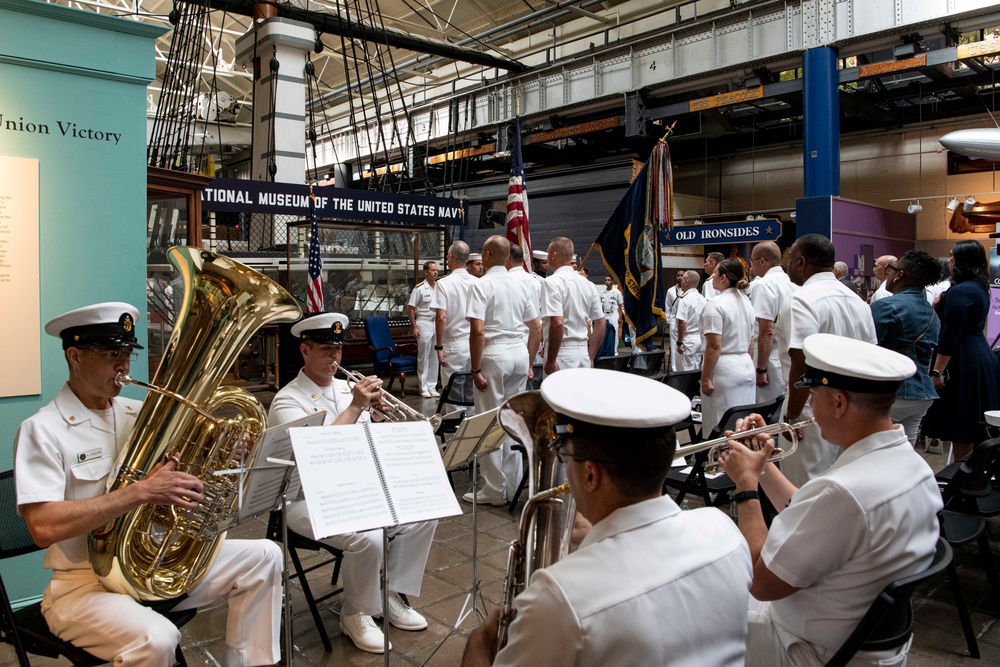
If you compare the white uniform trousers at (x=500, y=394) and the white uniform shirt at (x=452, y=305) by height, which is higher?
the white uniform shirt at (x=452, y=305)

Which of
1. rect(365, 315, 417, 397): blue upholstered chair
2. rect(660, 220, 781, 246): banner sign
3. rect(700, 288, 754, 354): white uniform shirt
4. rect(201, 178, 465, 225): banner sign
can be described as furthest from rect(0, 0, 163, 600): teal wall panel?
rect(660, 220, 781, 246): banner sign

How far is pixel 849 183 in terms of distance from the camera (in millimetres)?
17734

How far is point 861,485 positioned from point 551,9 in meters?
16.1

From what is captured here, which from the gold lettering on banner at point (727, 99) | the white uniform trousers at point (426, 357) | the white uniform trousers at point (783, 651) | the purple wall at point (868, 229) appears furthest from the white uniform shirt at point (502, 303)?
the gold lettering on banner at point (727, 99)

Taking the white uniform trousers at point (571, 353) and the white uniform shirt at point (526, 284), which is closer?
the white uniform shirt at point (526, 284)

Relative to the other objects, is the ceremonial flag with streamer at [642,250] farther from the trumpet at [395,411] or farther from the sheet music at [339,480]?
the sheet music at [339,480]

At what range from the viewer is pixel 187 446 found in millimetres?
2416

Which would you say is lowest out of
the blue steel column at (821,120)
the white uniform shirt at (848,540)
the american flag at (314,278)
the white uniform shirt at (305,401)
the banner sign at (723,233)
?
the white uniform shirt at (848,540)

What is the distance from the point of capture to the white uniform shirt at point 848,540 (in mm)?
1796

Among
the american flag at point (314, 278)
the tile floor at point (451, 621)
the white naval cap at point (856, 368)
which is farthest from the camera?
the american flag at point (314, 278)

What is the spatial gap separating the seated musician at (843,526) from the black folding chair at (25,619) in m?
1.92

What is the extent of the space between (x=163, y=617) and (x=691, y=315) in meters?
7.86

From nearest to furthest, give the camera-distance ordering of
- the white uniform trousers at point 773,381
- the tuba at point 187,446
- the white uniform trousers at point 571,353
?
the tuba at point 187,446 < the white uniform trousers at point 571,353 < the white uniform trousers at point 773,381

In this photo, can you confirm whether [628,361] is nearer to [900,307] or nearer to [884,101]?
[900,307]
